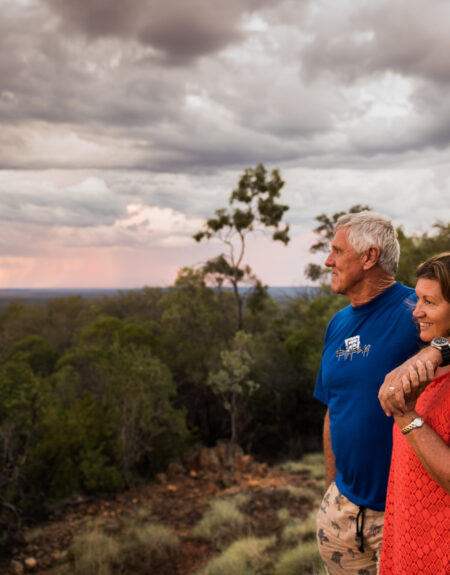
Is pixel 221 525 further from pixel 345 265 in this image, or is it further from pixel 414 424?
pixel 414 424

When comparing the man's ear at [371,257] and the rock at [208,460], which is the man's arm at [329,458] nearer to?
the man's ear at [371,257]

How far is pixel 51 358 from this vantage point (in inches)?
1001

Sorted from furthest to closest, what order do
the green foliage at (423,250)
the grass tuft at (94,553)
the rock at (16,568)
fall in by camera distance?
the green foliage at (423,250), the rock at (16,568), the grass tuft at (94,553)

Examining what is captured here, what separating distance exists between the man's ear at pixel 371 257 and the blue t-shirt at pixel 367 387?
0.50ft

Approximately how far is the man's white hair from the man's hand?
848 millimetres

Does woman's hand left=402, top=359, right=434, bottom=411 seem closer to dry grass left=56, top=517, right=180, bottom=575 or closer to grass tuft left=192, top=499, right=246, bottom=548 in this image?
dry grass left=56, top=517, right=180, bottom=575

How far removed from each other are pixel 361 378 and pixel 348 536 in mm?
755

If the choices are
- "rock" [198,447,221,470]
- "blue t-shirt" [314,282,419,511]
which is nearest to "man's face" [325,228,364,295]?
"blue t-shirt" [314,282,419,511]

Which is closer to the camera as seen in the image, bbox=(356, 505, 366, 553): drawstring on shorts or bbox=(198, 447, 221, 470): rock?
bbox=(356, 505, 366, 553): drawstring on shorts

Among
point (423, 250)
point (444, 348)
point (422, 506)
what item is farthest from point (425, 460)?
point (423, 250)

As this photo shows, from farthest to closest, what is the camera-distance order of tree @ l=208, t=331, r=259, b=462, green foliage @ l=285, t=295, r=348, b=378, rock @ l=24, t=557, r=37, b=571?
green foliage @ l=285, t=295, r=348, b=378
tree @ l=208, t=331, r=259, b=462
rock @ l=24, t=557, r=37, b=571

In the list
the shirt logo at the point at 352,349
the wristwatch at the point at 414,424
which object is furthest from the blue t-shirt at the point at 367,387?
the wristwatch at the point at 414,424

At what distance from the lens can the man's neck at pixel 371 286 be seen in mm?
2346

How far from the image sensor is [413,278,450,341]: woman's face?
62.8 inches
